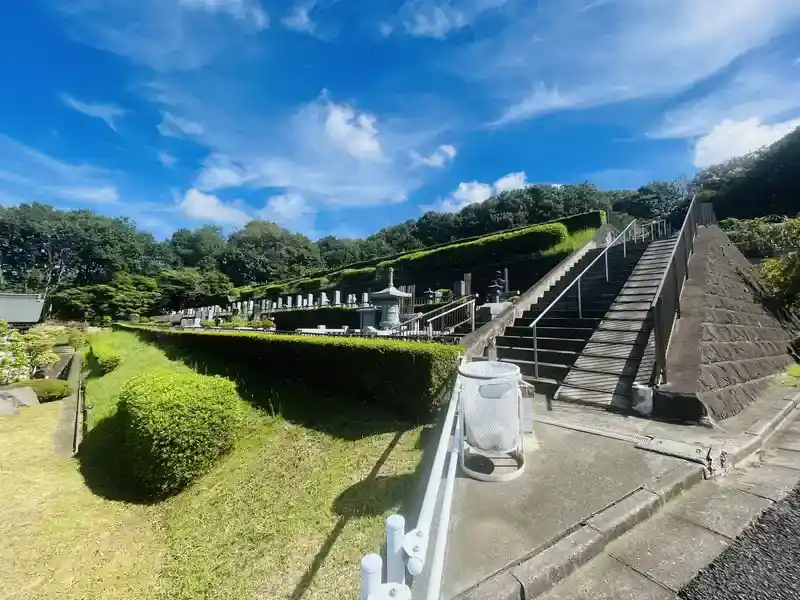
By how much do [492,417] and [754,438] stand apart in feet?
9.45

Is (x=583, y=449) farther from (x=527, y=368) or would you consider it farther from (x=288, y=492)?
(x=288, y=492)

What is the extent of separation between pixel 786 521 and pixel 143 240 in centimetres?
7589

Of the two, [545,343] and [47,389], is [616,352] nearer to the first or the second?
[545,343]

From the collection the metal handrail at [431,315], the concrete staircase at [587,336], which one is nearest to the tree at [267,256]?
the metal handrail at [431,315]

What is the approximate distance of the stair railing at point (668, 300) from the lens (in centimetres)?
436

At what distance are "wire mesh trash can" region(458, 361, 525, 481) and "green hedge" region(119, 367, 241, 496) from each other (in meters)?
4.09

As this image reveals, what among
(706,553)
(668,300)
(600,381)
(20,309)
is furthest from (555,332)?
(20,309)

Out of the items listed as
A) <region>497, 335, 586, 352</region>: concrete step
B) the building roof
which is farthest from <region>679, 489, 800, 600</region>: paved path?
the building roof

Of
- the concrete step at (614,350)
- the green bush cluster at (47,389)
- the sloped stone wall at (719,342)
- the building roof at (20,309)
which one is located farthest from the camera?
the building roof at (20,309)

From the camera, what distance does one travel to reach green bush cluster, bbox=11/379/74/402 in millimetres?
10742

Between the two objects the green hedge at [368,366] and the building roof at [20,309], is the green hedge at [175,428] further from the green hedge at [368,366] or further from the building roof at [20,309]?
the building roof at [20,309]

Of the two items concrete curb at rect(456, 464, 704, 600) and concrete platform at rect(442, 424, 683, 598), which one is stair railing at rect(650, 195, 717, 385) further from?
concrete curb at rect(456, 464, 704, 600)

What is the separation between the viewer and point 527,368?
6070 mm

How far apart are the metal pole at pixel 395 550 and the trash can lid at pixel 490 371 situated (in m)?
1.71
